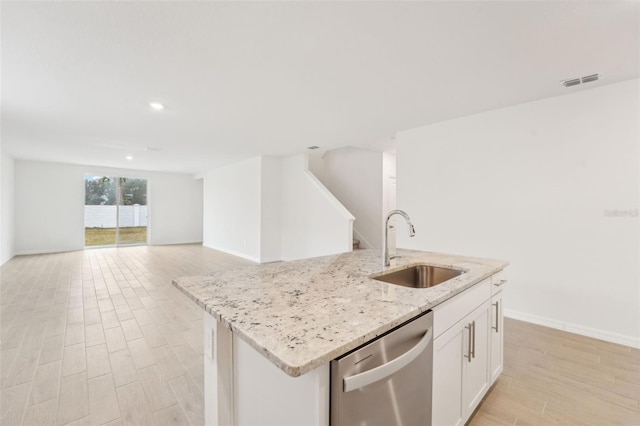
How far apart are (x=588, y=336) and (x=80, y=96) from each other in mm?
5681

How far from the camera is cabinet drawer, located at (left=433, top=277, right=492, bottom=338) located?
1252 mm

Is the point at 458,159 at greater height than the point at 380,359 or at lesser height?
greater

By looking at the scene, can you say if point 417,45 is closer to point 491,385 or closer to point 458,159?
point 458,159

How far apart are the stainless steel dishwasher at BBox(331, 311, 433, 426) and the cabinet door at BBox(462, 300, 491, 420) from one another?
1.48 feet

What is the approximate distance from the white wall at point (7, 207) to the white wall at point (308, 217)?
5635mm

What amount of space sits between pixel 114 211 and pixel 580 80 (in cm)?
1042

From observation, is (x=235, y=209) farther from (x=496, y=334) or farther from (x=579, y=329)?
(x=579, y=329)

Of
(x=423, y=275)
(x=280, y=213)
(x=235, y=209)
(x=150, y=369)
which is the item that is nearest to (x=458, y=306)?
(x=423, y=275)

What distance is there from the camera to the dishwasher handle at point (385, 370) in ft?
2.69

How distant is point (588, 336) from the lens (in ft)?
8.96

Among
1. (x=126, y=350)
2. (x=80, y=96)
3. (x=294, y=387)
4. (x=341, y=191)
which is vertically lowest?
(x=126, y=350)

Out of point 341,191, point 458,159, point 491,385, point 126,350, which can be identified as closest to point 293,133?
point 458,159

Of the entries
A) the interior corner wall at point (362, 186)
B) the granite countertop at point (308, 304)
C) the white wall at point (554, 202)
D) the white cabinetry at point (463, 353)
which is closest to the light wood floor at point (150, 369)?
the white cabinetry at point (463, 353)

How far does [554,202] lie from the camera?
2949 millimetres
